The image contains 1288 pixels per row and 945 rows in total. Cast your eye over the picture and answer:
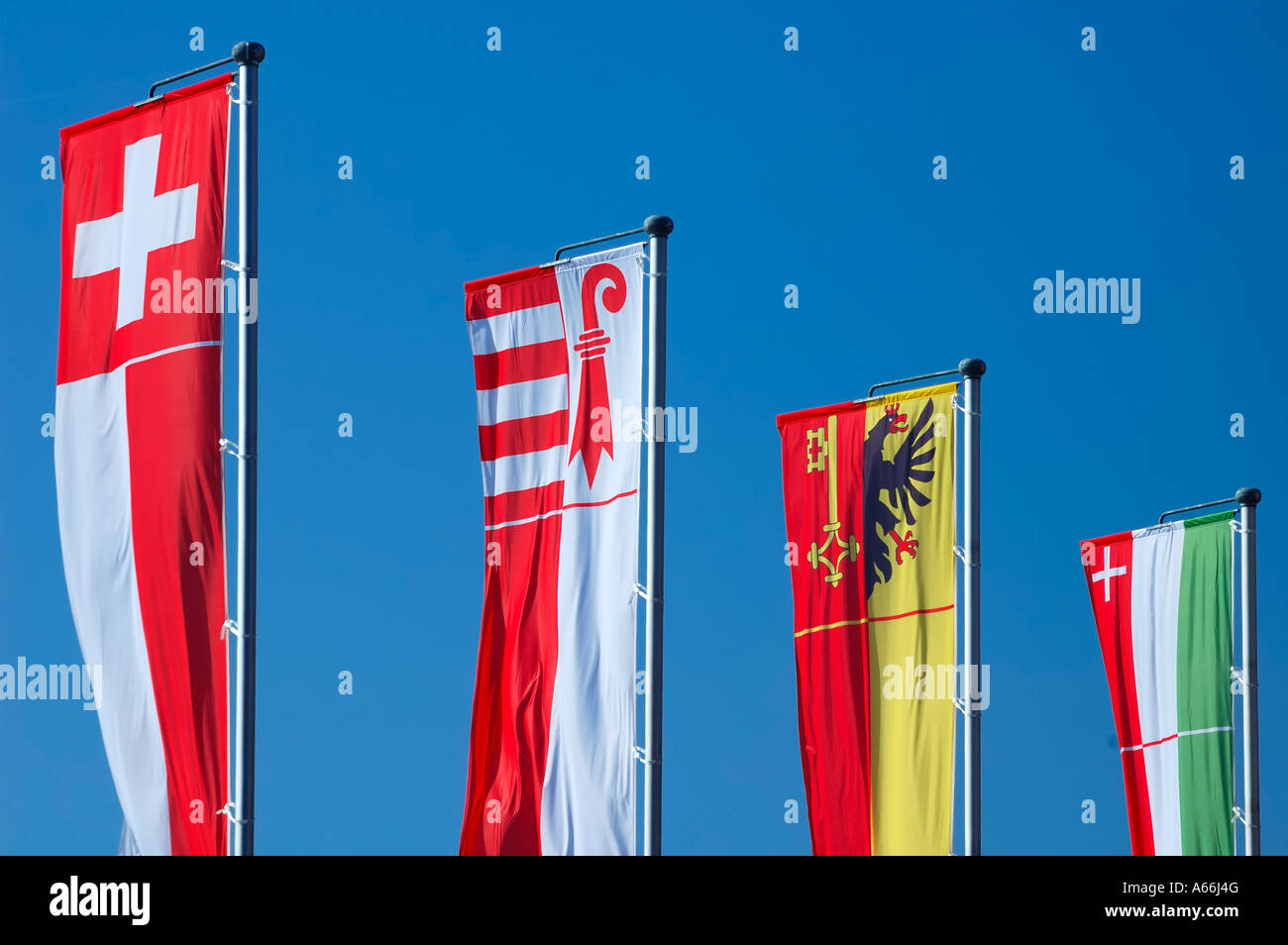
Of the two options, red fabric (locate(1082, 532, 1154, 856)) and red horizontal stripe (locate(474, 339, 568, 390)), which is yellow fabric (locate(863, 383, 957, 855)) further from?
red fabric (locate(1082, 532, 1154, 856))

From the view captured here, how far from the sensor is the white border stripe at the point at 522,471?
1392 centimetres

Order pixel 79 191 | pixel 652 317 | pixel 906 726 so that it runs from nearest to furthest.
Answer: pixel 79 191
pixel 652 317
pixel 906 726

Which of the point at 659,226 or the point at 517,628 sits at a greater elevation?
the point at 659,226

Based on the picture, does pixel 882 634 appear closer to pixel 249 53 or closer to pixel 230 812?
pixel 230 812

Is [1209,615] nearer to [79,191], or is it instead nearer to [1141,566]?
[1141,566]

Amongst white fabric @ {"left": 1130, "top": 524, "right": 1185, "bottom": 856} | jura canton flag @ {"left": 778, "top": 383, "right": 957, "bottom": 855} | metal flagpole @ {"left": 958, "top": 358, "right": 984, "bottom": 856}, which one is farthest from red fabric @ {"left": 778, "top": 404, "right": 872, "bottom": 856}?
white fabric @ {"left": 1130, "top": 524, "right": 1185, "bottom": 856}

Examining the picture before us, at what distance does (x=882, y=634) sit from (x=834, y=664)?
627 mm

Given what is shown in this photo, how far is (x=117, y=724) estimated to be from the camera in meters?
11.3

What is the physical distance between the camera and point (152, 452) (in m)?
11.5

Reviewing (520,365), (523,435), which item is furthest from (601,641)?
(520,365)

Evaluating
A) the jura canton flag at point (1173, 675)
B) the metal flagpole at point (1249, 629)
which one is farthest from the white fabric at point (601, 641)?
the metal flagpole at point (1249, 629)

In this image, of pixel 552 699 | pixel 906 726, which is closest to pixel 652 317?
pixel 552 699
